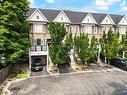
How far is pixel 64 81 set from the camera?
2916cm

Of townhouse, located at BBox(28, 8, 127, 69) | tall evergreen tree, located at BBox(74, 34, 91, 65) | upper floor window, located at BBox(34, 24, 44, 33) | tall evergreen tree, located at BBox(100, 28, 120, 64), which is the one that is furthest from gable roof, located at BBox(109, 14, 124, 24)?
upper floor window, located at BBox(34, 24, 44, 33)

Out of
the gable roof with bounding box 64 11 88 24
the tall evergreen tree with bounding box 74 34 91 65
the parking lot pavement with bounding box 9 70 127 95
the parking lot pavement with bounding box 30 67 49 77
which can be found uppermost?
the gable roof with bounding box 64 11 88 24

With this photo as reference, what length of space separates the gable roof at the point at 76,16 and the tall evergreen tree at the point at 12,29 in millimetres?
15063

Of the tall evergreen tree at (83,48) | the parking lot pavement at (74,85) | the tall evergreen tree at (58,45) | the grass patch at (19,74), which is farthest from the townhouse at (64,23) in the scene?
the parking lot pavement at (74,85)

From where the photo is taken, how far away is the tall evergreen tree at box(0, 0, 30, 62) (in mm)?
30094

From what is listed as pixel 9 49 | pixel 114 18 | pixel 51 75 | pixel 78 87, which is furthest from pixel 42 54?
pixel 114 18

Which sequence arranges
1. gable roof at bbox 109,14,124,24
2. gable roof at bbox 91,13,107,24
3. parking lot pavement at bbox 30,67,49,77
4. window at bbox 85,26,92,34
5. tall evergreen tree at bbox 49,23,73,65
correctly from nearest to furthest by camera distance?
tall evergreen tree at bbox 49,23,73,65
parking lot pavement at bbox 30,67,49,77
window at bbox 85,26,92,34
gable roof at bbox 91,13,107,24
gable roof at bbox 109,14,124,24

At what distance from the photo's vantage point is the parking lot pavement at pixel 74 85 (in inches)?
931

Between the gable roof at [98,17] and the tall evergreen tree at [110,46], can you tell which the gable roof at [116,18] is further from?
the tall evergreen tree at [110,46]

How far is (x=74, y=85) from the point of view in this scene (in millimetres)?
26828

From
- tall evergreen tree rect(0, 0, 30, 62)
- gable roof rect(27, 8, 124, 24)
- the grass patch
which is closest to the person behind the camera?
tall evergreen tree rect(0, 0, 30, 62)

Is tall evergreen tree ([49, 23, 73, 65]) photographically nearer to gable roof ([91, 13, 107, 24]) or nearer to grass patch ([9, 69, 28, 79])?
grass patch ([9, 69, 28, 79])

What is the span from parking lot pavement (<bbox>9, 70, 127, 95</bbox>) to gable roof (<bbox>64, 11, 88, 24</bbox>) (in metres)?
16.8

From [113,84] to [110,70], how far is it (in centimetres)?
1064
